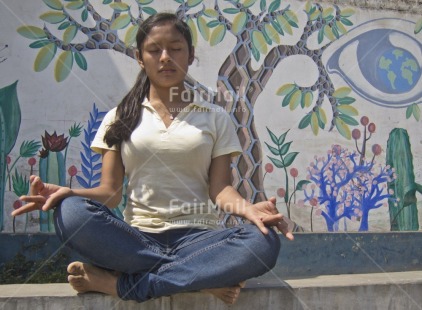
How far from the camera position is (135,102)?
216cm

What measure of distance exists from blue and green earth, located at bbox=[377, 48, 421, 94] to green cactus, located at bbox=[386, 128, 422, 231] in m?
0.37

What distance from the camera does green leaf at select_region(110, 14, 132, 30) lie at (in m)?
3.88

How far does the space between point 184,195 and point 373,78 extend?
2862mm

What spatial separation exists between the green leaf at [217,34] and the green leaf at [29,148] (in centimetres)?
151

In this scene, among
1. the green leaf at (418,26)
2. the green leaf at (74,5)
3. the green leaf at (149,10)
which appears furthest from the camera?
the green leaf at (418,26)

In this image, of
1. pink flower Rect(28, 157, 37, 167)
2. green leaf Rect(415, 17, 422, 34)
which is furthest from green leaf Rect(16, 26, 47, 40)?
green leaf Rect(415, 17, 422, 34)

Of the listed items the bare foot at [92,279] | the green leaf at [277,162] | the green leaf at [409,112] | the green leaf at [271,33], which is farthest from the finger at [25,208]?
the green leaf at [409,112]

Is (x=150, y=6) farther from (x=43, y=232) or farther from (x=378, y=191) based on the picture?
(x=378, y=191)

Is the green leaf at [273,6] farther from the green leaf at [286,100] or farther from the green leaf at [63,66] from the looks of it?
the green leaf at [63,66]

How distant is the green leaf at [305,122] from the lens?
4.10m

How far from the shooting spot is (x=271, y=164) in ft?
13.1

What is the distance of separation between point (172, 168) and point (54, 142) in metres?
1.91

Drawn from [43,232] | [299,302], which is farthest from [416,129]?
[43,232]

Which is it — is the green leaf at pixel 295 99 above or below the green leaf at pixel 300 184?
above
